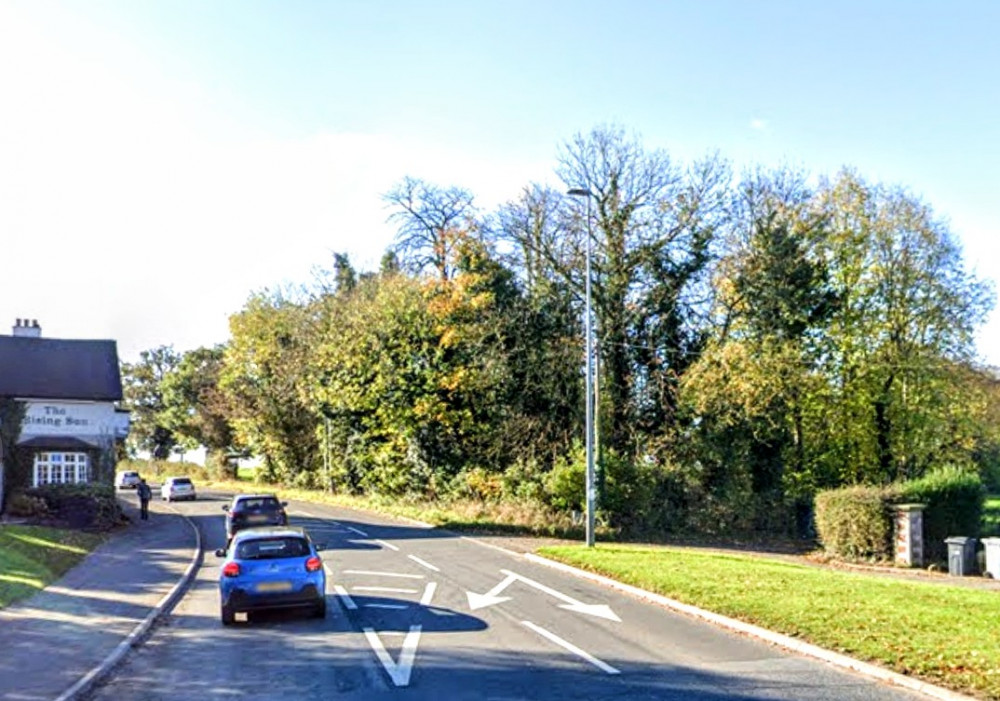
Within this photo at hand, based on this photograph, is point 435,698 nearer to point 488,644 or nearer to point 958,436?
point 488,644

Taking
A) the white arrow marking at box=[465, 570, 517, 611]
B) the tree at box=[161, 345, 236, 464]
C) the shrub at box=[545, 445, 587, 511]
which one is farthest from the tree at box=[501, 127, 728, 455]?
the tree at box=[161, 345, 236, 464]

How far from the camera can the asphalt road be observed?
32.0ft

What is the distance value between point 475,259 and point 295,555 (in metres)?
26.9

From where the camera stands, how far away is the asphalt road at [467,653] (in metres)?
9.74

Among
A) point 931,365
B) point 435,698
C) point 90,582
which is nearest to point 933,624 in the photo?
point 435,698

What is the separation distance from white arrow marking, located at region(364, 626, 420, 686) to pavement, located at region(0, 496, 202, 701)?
131 inches

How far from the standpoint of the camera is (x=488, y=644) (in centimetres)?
1223

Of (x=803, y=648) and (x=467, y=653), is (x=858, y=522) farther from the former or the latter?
(x=467, y=653)

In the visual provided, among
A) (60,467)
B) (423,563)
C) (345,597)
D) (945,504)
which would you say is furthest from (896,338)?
(60,467)

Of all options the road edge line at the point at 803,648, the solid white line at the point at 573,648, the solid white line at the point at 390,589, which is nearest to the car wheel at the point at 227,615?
the solid white line at the point at 390,589

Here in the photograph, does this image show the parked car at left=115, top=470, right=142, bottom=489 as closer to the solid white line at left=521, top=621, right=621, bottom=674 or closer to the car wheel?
the car wheel

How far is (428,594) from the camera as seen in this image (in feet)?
56.6

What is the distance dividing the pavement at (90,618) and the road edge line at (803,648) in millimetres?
47

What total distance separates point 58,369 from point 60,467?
4844 millimetres
